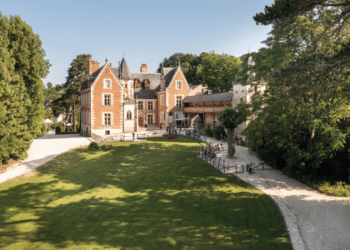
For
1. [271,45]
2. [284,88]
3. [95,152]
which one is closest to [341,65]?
[284,88]

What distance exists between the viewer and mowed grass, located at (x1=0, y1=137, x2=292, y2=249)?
10.4 metres

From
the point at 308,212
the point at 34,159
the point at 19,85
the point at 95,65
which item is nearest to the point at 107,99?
the point at 95,65

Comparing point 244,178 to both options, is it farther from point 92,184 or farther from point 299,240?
point 92,184

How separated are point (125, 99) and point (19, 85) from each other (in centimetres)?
1942

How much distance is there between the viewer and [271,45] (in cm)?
1413

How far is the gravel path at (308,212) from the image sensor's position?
33.1 feet

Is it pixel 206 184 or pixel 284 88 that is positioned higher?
pixel 284 88

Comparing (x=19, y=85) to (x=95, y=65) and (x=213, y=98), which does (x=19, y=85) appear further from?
(x=213, y=98)

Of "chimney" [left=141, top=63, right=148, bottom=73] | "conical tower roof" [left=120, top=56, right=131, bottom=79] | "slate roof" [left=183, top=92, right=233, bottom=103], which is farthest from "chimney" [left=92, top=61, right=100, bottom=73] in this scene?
"slate roof" [left=183, top=92, right=233, bottom=103]

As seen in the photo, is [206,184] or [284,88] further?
[206,184]

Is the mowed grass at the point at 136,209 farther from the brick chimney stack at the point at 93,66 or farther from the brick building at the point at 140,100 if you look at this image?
the brick chimney stack at the point at 93,66

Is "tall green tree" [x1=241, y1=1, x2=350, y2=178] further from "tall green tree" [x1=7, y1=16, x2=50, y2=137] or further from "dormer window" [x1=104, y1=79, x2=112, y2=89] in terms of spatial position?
"dormer window" [x1=104, y1=79, x2=112, y2=89]

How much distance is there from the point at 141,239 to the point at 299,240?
23.3 feet

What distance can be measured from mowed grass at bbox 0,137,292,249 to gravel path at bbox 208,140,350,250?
0.69 metres
